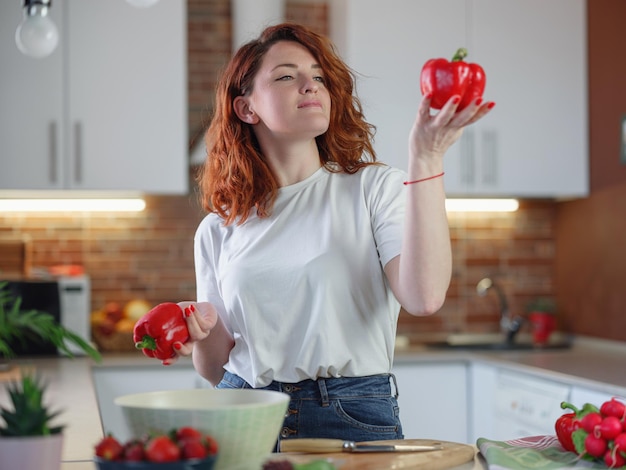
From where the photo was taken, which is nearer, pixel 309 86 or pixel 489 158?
pixel 309 86

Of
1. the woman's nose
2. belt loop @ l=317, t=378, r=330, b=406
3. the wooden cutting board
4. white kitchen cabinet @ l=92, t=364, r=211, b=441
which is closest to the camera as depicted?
the wooden cutting board

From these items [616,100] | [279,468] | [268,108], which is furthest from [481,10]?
[279,468]

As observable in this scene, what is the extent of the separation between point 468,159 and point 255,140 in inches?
83.6

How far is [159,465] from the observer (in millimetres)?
1106

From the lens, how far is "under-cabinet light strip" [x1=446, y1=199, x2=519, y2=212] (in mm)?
4449

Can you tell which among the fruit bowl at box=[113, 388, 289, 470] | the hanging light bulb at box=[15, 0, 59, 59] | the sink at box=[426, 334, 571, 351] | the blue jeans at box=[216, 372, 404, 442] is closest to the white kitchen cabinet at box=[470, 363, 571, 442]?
the sink at box=[426, 334, 571, 351]

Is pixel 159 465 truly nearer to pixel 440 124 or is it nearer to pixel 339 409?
pixel 440 124

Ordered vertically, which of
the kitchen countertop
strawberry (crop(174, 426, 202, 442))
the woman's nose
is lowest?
the kitchen countertop

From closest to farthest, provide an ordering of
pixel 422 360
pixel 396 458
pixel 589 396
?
pixel 396 458 < pixel 589 396 < pixel 422 360

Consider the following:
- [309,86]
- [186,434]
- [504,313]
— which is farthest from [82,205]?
[186,434]

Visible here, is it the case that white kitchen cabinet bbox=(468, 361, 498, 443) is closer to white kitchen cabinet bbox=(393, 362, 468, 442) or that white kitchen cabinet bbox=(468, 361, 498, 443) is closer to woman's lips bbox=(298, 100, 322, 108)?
white kitchen cabinet bbox=(393, 362, 468, 442)

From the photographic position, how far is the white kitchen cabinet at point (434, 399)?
383 cm

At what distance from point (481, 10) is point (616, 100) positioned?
2.28 ft

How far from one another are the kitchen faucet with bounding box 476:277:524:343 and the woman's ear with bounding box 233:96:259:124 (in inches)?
96.5
